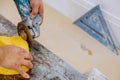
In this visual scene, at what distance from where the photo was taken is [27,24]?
0.98 m

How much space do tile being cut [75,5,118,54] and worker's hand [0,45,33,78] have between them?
0.78 meters

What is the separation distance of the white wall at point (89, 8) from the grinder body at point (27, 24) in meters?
0.65

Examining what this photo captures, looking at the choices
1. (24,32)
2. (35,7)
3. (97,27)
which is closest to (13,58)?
(24,32)

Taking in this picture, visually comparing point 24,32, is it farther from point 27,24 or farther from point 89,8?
point 89,8

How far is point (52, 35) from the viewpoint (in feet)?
5.14

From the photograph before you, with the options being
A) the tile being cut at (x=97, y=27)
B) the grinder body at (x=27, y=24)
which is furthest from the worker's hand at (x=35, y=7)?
the tile being cut at (x=97, y=27)

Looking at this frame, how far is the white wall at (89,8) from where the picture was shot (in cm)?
154

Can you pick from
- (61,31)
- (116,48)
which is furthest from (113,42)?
(61,31)

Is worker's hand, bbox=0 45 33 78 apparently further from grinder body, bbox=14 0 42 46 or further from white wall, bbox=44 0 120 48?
white wall, bbox=44 0 120 48

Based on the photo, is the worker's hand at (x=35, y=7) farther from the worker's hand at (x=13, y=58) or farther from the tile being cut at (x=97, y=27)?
the tile being cut at (x=97, y=27)

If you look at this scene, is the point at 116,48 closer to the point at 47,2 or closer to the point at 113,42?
the point at 113,42

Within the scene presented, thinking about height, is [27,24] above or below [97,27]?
above

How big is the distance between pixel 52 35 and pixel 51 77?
0.60 meters

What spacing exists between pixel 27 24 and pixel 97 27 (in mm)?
724
